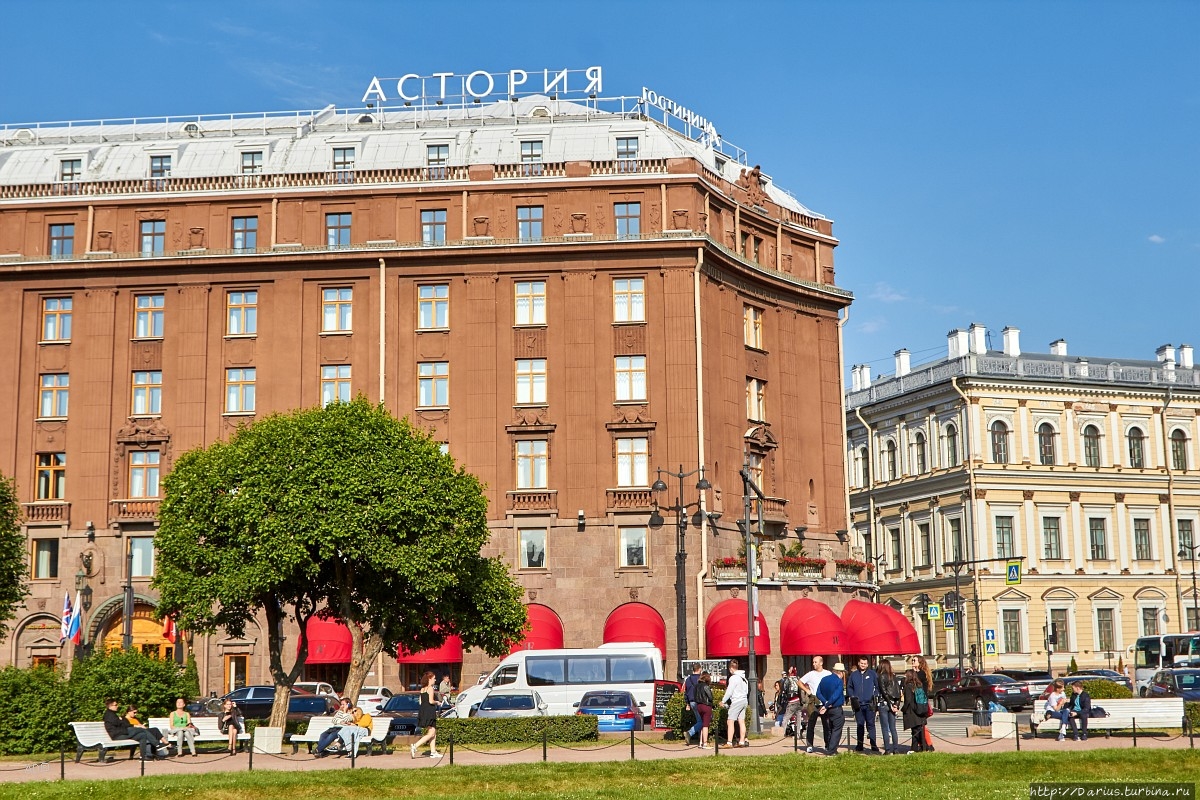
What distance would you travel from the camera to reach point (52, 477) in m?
65.7

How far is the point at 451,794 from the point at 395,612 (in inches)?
754

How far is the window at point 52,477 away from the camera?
65.6 m

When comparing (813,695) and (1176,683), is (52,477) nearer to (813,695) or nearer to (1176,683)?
(813,695)

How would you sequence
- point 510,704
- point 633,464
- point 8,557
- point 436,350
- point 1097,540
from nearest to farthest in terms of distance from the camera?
point 510,704 < point 8,557 < point 633,464 < point 436,350 < point 1097,540

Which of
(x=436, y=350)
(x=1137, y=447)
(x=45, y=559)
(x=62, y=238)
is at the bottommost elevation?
(x=45, y=559)

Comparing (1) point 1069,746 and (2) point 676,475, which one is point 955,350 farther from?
(1) point 1069,746

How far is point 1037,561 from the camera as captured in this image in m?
92.2

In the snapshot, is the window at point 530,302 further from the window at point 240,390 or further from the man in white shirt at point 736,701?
the man in white shirt at point 736,701

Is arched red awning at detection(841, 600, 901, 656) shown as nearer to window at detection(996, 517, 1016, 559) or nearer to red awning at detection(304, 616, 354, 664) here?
A: red awning at detection(304, 616, 354, 664)

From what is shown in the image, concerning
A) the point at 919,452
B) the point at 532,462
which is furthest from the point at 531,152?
the point at 919,452

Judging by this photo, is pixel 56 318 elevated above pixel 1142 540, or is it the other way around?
pixel 56 318

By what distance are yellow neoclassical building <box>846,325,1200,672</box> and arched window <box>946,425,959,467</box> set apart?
3.6 inches

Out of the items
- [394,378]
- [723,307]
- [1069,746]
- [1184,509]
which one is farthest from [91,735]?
[1184,509]

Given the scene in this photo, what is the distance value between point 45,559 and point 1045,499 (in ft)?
197
